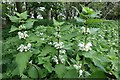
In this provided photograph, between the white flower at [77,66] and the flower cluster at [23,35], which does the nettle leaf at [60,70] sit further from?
the flower cluster at [23,35]

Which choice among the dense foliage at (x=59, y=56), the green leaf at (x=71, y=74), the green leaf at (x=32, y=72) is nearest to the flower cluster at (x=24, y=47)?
the dense foliage at (x=59, y=56)

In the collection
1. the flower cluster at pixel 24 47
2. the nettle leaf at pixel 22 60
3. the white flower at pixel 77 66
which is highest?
the flower cluster at pixel 24 47

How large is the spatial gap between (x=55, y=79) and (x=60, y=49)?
15 centimetres

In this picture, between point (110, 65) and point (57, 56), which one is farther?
point (57, 56)

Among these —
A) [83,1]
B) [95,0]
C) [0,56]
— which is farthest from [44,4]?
[0,56]

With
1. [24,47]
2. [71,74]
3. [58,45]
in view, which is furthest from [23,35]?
[71,74]

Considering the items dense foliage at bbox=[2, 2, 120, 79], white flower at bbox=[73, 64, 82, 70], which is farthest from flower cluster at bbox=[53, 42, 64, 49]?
white flower at bbox=[73, 64, 82, 70]

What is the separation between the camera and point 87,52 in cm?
128

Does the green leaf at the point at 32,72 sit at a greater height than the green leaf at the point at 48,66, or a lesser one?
lesser

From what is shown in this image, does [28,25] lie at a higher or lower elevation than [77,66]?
higher

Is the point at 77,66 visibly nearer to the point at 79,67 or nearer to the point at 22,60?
the point at 79,67

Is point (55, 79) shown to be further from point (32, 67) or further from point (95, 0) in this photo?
point (95, 0)

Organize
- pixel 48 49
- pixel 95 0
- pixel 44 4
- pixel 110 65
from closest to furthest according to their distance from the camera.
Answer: pixel 110 65 → pixel 48 49 → pixel 44 4 → pixel 95 0

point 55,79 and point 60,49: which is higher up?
point 60,49
